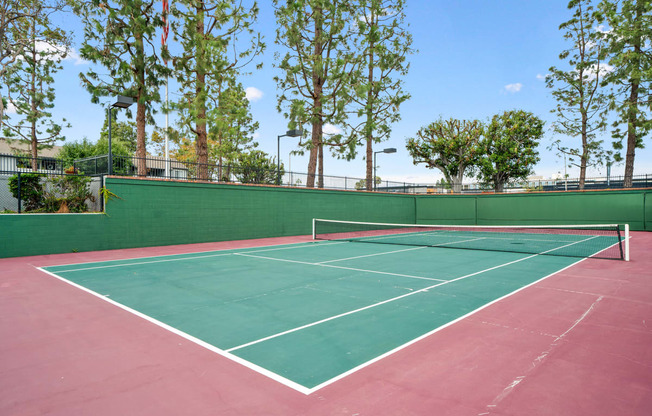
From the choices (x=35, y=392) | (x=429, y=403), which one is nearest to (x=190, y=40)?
(x=35, y=392)

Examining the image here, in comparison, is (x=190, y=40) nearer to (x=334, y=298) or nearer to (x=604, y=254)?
(x=334, y=298)

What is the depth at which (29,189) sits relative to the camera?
43.3 feet

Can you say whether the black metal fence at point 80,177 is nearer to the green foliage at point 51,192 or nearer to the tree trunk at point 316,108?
the green foliage at point 51,192

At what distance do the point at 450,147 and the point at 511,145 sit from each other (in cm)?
609

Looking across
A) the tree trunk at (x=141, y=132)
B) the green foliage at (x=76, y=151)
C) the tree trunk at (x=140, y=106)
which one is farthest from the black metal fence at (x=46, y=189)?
the green foliage at (x=76, y=151)

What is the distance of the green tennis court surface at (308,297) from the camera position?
419 cm

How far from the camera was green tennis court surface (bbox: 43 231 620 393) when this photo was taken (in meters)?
4.19

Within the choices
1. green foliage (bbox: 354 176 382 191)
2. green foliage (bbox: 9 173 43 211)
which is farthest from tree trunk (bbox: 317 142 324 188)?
green foliage (bbox: 9 173 43 211)

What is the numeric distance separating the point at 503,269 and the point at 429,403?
742cm

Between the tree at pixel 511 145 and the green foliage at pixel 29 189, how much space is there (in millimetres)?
36667

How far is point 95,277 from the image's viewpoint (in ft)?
28.4

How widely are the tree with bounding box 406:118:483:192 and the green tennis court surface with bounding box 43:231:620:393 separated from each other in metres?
30.0

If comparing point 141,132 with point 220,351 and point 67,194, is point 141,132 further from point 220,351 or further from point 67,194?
point 220,351

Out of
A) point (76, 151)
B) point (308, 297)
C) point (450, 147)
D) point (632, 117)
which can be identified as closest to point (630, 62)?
point (632, 117)
